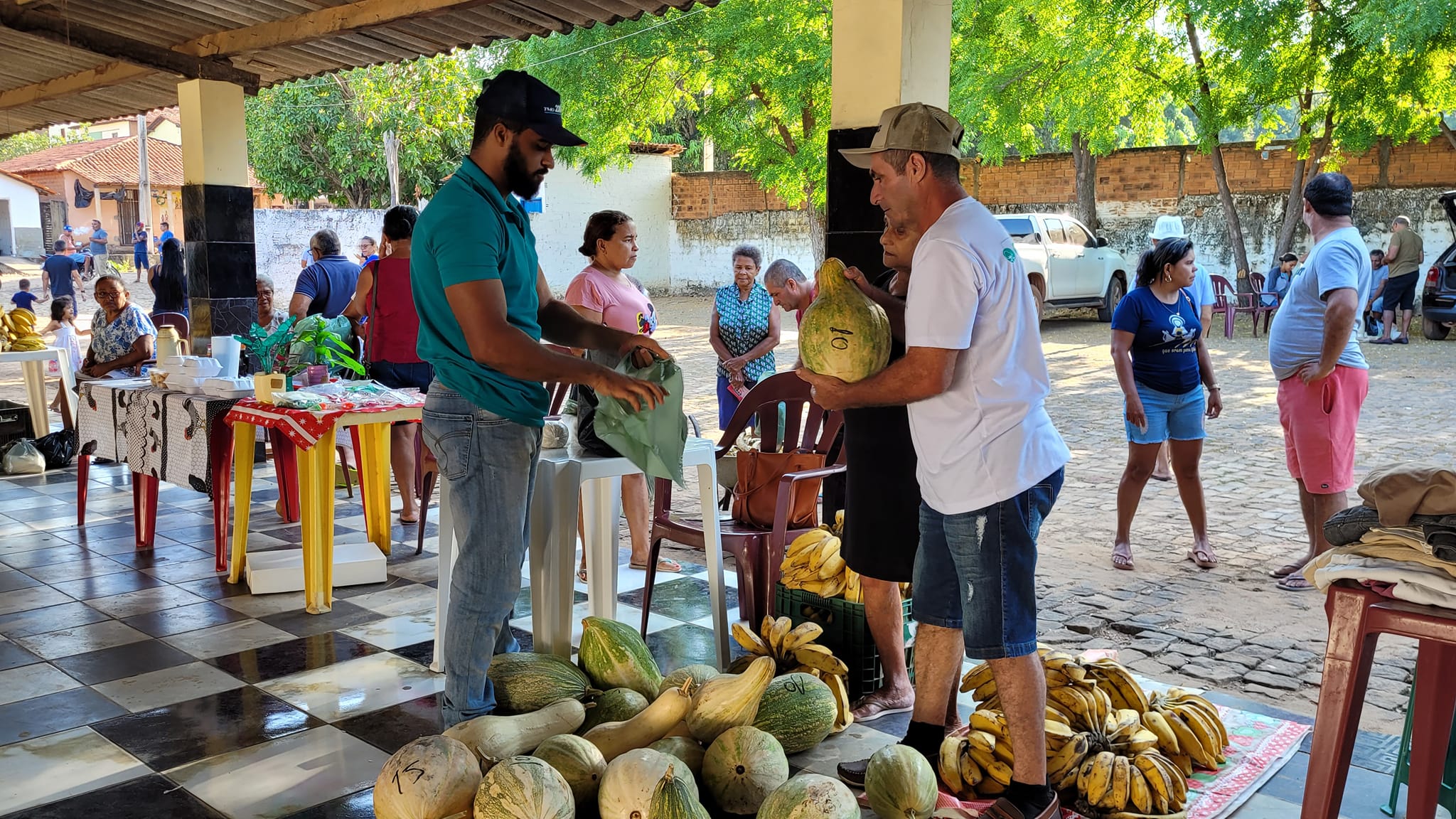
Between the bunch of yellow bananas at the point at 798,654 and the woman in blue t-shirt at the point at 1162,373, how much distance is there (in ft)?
8.74

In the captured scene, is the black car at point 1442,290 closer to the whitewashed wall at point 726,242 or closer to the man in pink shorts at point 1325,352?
the whitewashed wall at point 726,242

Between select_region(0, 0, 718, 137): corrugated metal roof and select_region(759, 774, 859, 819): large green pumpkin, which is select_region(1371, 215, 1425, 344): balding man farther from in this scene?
select_region(759, 774, 859, 819): large green pumpkin

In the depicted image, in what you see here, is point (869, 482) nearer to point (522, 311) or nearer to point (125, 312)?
point (522, 311)

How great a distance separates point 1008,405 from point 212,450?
423cm

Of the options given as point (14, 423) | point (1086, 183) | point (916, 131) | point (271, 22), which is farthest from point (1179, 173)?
point (916, 131)

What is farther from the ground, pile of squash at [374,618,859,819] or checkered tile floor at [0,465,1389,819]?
pile of squash at [374,618,859,819]

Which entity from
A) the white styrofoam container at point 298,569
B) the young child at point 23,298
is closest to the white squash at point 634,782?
the white styrofoam container at point 298,569

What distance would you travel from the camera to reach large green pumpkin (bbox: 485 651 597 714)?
3.40 meters

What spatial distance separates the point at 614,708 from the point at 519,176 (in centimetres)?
160

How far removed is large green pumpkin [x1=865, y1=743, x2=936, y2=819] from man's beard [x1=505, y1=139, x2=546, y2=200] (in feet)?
6.12

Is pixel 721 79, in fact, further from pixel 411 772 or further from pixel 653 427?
pixel 411 772

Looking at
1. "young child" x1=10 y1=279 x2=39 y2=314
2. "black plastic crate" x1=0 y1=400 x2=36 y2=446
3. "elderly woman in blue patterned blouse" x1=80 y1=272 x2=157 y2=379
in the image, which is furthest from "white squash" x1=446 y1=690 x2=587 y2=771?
"young child" x1=10 y1=279 x2=39 y2=314

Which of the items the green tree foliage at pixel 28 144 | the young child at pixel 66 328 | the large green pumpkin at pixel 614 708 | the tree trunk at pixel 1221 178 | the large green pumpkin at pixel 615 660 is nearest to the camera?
the large green pumpkin at pixel 614 708

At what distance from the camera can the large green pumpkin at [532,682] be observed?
3396 mm
